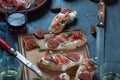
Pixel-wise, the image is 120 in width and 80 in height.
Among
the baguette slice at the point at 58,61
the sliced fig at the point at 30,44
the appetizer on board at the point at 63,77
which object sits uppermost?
the sliced fig at the point at 30,44

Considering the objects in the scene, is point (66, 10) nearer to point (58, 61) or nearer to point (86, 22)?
point (86, 22)

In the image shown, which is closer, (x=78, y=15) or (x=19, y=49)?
(x=19, y=49)

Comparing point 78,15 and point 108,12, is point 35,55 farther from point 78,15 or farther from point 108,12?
point 108,12

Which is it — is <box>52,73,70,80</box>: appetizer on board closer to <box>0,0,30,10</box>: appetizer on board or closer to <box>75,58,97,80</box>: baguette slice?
<box>75,58,97,80</box>: baguette slice

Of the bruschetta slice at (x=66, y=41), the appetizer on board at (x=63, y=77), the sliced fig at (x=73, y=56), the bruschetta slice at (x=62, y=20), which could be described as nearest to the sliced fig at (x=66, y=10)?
the bruschetta slice at (x=62, y=20)

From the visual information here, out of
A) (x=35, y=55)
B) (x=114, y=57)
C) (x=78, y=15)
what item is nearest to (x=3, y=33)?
(x=35, y=55)

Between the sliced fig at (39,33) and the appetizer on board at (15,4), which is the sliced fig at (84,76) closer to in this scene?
the sliced fig at (39,33)

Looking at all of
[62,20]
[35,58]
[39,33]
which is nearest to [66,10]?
[62,20]
